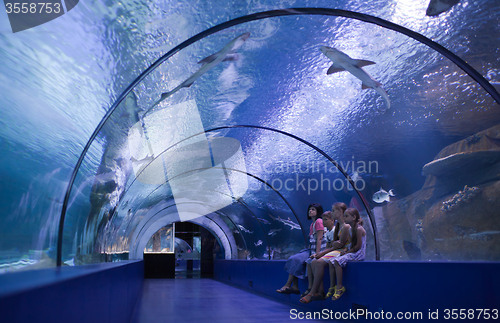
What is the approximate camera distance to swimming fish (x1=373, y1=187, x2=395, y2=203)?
371 inches

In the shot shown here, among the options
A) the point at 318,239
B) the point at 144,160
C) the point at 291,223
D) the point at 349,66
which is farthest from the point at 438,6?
the point at 291,223

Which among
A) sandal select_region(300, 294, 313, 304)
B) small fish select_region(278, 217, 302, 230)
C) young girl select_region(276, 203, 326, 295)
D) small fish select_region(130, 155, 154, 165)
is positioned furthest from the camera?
small fish select_region(278, 217, 302, 230)

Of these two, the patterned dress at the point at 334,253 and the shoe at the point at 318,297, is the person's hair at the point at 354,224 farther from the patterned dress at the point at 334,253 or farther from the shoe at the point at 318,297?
the shoe at the point at 318,297

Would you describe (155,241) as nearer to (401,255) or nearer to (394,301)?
(401,255)

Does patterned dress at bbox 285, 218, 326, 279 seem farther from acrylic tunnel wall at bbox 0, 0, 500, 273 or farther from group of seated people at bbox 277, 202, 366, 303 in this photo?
acrylic tunnel wall at bbox 0, 0, 500, 273

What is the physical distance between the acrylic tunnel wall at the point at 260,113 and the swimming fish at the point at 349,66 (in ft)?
0.11

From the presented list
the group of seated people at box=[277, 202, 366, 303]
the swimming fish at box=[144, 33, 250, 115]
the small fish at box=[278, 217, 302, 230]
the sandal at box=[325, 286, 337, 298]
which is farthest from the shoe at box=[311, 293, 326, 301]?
the small fish at box=[278, 217, 302, 230]

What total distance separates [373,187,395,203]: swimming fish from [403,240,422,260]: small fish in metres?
1.81

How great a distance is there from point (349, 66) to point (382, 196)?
187 inches

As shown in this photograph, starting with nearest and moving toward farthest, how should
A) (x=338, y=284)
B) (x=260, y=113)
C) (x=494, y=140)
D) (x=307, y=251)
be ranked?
1. (x=338, y=284)
2. (x=307, y=251)
3. (x=494, y=140)
4. (x=260, y=113)

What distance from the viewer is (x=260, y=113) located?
788 cm

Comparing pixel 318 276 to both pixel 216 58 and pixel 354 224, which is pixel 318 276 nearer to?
pixel 354 224

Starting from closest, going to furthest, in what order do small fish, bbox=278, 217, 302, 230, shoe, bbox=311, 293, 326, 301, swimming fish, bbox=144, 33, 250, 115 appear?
1. swimming fish, bbox=144, 33, 250, 115
2. shoe, bbox=311, 293, 326, 301
3. small fish, bbox=278, 217, 302, 230

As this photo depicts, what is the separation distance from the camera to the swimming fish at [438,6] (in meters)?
4.61
